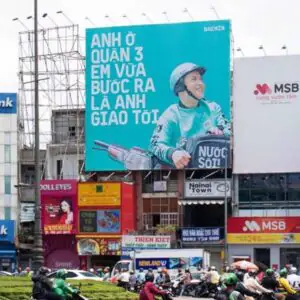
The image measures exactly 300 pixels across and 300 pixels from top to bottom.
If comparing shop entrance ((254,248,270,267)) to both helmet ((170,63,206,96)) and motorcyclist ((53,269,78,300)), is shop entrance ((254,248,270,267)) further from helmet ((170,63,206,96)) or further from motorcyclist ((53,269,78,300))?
motorcyclist ((53,269,78,300))

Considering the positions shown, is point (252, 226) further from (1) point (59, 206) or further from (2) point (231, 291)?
(2) point (231, 291)

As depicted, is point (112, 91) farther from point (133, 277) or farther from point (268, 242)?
point (133, 277)

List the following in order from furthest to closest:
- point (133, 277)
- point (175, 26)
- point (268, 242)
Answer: point (175, 26) < point (268, 242) < point (133, 277)

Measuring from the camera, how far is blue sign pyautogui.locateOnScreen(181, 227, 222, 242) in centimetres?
7331

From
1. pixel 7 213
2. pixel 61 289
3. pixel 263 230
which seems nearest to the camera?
pixel 61 289

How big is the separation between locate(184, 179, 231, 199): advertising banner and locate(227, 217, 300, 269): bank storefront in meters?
3.09

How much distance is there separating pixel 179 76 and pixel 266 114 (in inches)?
267

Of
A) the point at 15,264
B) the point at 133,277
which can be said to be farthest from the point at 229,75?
the point at 133,277

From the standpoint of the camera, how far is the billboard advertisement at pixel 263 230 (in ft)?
235

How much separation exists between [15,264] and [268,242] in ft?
61.2

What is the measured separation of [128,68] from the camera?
253 feet

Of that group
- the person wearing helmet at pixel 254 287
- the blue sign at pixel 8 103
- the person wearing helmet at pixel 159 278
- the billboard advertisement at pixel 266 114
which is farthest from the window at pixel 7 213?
the person wearing helmet at pixel 254 287

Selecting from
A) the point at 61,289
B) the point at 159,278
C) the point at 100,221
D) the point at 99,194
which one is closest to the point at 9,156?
the point at 99,194

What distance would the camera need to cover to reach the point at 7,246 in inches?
3017
